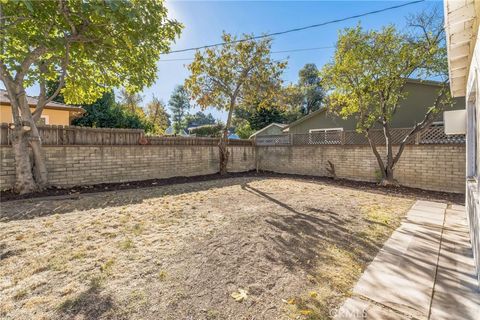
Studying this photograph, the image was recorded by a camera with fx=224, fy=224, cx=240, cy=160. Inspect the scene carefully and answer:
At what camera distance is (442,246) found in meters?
3.11

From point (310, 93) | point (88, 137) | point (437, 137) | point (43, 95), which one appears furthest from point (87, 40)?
point (310, 93)

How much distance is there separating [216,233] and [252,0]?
8.14m

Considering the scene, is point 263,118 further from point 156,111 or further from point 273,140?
point 273,140

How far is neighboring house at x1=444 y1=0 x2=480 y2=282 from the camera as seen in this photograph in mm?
2236

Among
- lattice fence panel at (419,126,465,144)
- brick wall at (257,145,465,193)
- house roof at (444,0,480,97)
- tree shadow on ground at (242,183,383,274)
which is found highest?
house roof at (444,0,480,97)

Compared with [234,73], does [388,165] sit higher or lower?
lower

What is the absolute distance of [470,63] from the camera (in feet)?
10.9

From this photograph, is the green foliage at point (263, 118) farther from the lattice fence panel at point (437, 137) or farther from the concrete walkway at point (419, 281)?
the concrete walkway at point (419, 281)

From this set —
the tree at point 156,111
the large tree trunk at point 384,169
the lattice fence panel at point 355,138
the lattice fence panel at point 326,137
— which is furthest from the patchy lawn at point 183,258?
the tree at point 156,111

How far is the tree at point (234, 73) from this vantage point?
31.0ft

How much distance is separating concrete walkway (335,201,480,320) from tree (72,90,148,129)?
603 inches

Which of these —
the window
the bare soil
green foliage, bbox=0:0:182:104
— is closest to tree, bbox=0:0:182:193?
green foliage, bbox=0:0:182:104

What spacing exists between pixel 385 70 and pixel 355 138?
9.45ft

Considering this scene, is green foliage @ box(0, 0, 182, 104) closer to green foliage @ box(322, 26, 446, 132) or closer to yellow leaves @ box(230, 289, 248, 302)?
yellow leaves @ box(230, 289, 248, 302)
